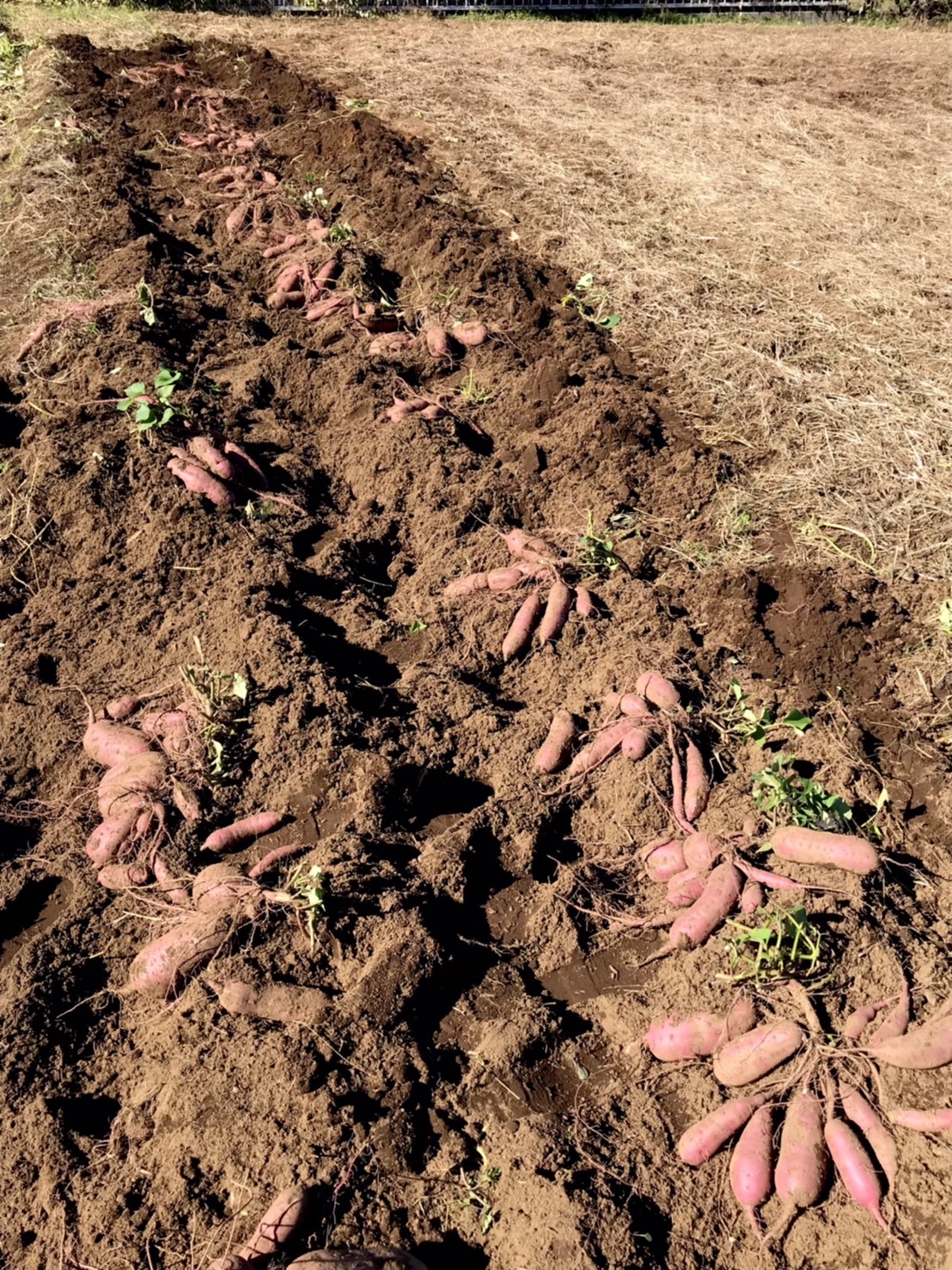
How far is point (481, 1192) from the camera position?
7.23 ft

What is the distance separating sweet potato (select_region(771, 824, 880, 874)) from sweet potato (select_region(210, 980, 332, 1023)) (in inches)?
53.7

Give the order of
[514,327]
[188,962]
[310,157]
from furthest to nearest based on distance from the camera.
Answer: [310,157] → [514,327] → [188,962]

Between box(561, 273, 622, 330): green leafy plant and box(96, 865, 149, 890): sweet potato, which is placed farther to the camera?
box(561, 273, 622, 330): green leafy plant

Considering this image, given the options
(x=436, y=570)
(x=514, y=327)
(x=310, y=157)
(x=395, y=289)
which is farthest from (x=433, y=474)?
(x=310, y=157)

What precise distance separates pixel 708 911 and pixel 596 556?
5.53ft

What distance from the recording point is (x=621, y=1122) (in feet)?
7.68

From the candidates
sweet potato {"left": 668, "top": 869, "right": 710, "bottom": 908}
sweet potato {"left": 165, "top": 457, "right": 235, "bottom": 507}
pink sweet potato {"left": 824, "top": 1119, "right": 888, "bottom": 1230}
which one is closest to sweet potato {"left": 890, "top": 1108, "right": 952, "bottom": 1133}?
pink sweet potato {"left": 824, "top": 1119, "right": 888, "bottom": 1230}

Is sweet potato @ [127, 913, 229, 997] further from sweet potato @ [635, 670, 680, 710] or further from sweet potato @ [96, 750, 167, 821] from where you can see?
sweet potato @ [635, 670, 680, 710]

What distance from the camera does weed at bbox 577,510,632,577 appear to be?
3.85m

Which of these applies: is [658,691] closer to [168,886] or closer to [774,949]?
[774,949]

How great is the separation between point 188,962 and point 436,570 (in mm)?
1955

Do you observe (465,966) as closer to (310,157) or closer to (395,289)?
(395,289)

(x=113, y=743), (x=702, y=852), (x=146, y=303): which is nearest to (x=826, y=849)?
(x=702, y=852)

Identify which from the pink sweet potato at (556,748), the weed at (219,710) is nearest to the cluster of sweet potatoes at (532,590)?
the pink sweet potato at (556,748)
